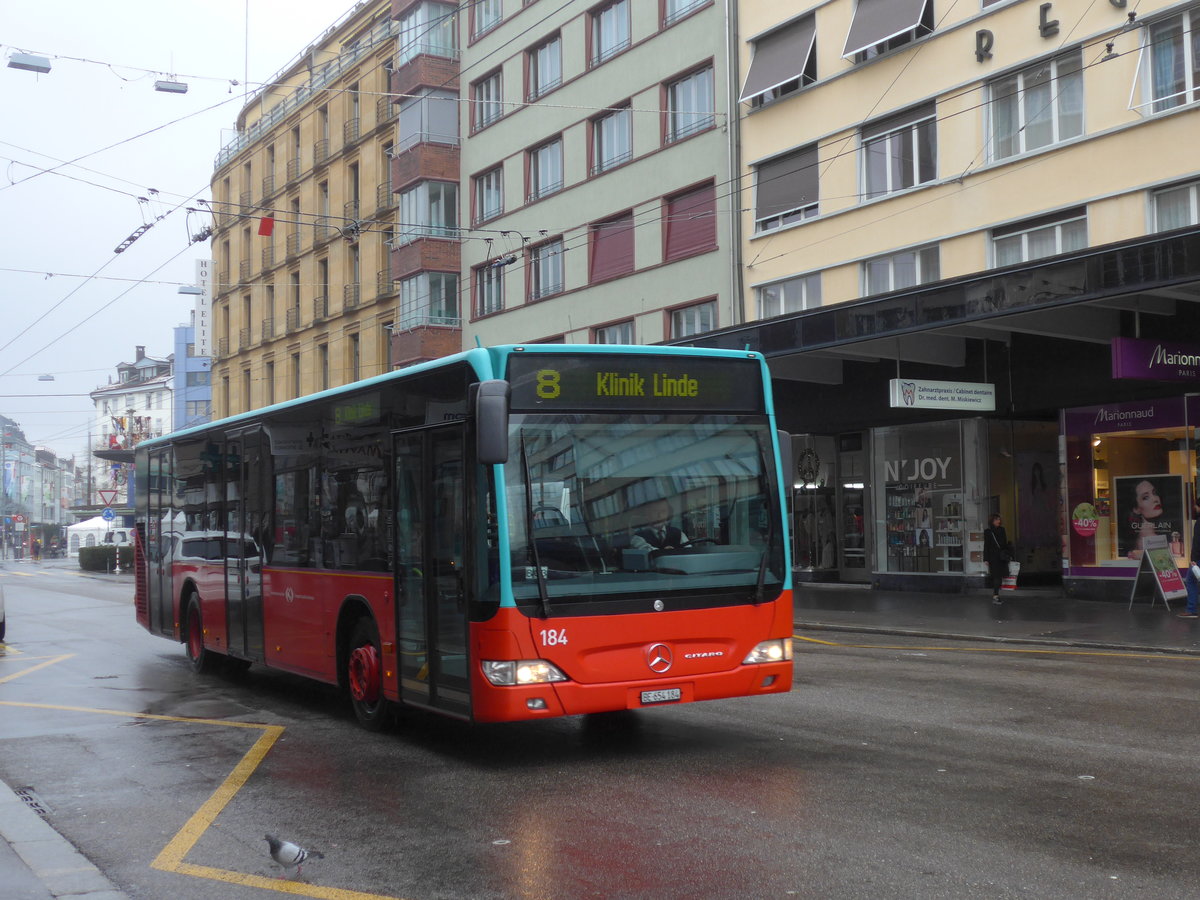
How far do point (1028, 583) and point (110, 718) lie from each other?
18.5 m

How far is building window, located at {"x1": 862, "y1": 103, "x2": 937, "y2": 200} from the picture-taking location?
2492 centimetres

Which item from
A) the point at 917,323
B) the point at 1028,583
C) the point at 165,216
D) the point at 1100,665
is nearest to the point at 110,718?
the point at 1100,665

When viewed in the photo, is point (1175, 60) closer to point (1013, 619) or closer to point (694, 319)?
point (1013, 619)

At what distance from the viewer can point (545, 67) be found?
37.5 m

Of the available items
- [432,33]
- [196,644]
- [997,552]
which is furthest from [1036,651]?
[432,33]

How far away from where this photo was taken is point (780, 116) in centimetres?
2862

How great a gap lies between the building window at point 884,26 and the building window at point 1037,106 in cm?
220

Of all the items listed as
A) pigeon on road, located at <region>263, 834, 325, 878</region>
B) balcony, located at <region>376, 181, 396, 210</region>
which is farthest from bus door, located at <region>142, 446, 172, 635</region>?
balcony, located at <region>376, 181, 396, 210</region>

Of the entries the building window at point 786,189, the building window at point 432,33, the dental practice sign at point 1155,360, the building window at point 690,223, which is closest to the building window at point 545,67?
the building window at point 432,33

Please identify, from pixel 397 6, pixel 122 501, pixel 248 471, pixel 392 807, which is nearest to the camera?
pixel 392 807

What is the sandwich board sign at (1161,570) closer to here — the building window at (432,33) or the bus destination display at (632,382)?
the bus destination display at (632,382)

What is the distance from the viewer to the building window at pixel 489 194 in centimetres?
3934

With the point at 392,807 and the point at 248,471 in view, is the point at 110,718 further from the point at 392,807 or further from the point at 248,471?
the point at 392,807

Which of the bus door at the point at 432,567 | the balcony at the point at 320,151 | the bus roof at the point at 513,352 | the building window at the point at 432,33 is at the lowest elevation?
the bus door at the point at 432,567
